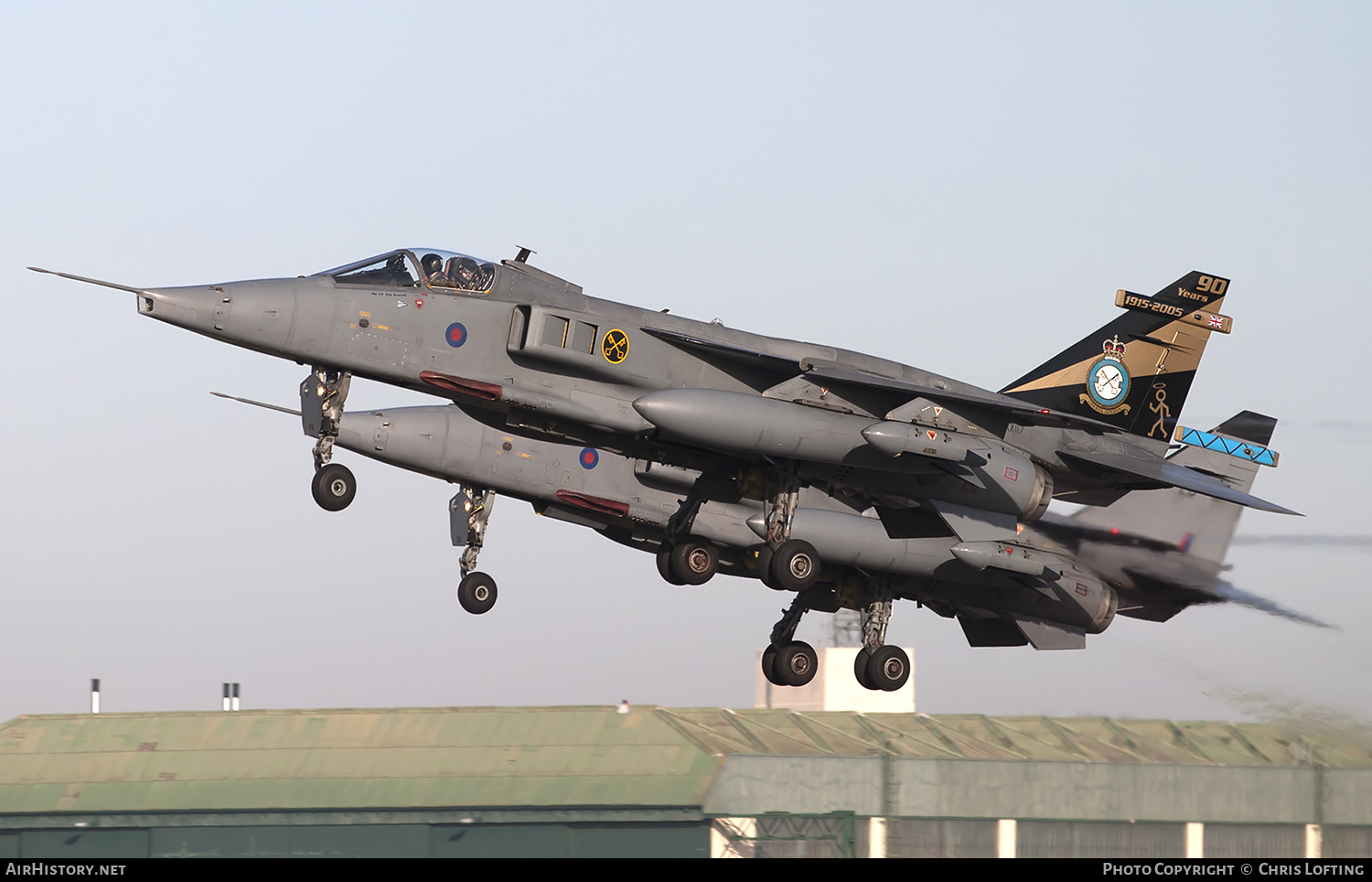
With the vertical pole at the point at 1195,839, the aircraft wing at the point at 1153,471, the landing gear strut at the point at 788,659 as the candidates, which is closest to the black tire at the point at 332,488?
the landing gear strut at the point at 788,659

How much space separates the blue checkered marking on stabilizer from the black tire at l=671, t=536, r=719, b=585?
9.04m

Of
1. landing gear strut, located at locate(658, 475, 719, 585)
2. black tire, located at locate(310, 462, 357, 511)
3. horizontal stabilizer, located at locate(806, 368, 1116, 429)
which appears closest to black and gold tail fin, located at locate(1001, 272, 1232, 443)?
horizontal stabilizer, located at locate(806, 368, 1116, 429)

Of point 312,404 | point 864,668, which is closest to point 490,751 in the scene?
point 864,668

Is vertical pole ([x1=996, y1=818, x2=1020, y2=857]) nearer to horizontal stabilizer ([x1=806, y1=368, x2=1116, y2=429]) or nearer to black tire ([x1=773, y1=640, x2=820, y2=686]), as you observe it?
black tire ([x1=773, y1=640, x2=820, y2=686])

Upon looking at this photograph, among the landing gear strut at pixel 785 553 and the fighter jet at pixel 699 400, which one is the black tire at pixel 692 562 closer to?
the fighter jet at pixel 699 400

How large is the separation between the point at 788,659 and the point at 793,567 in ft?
15.2

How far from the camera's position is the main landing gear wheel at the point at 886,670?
25.5m

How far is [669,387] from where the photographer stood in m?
20.3

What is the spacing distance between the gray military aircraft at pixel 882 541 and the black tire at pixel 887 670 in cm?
2

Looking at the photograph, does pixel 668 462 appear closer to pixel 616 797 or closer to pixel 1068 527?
pixel 1068 527

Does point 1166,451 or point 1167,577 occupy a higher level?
point 1166,451

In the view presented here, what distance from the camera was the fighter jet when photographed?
61.7 feet
